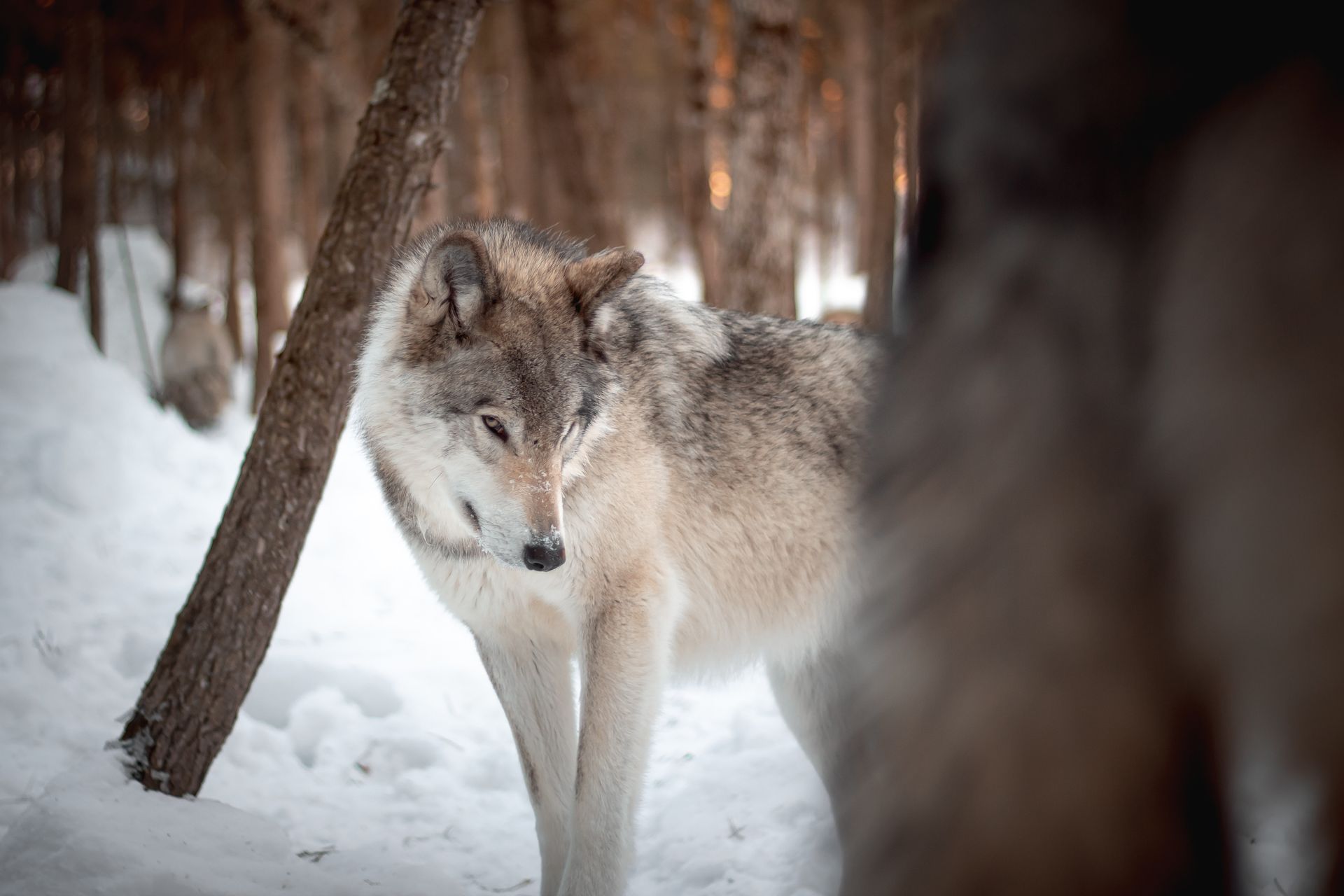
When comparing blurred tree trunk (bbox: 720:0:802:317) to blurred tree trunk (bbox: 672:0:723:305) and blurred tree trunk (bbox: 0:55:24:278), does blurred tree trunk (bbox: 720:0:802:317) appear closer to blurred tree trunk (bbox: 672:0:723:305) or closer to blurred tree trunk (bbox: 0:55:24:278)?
blurred tree trunk (bbox: 672:0:723:305)

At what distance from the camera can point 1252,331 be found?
761mm

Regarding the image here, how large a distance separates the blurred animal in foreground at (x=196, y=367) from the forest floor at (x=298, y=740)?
4359 mm

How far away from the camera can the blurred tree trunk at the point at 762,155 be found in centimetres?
729

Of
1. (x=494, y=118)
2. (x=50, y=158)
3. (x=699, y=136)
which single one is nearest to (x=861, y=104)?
(x=699, y=136)

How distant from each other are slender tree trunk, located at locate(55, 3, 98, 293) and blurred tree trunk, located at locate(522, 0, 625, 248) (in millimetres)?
5632

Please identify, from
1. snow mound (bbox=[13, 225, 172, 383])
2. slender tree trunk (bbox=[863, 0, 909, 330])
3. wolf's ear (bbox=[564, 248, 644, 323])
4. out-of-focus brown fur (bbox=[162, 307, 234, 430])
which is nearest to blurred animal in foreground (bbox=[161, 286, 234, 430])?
out-of-focus brown fur (bbox=[162, 307, 234, 430])

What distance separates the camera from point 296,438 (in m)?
3.54

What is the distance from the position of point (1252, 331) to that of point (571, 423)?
226 centimetres

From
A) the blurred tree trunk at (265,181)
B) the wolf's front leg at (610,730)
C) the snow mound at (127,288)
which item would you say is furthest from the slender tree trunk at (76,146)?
the wolf's front leg at (610,730)

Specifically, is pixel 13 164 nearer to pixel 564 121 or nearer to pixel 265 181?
pixel 265 181

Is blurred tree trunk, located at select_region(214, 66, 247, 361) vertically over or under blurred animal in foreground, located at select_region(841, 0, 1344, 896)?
over

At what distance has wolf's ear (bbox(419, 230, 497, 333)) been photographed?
9.21 feet

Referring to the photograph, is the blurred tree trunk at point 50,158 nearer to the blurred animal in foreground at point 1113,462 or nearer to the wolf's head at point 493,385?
the wolf's head at point 493,385

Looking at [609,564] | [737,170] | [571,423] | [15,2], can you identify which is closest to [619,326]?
[571,423]
